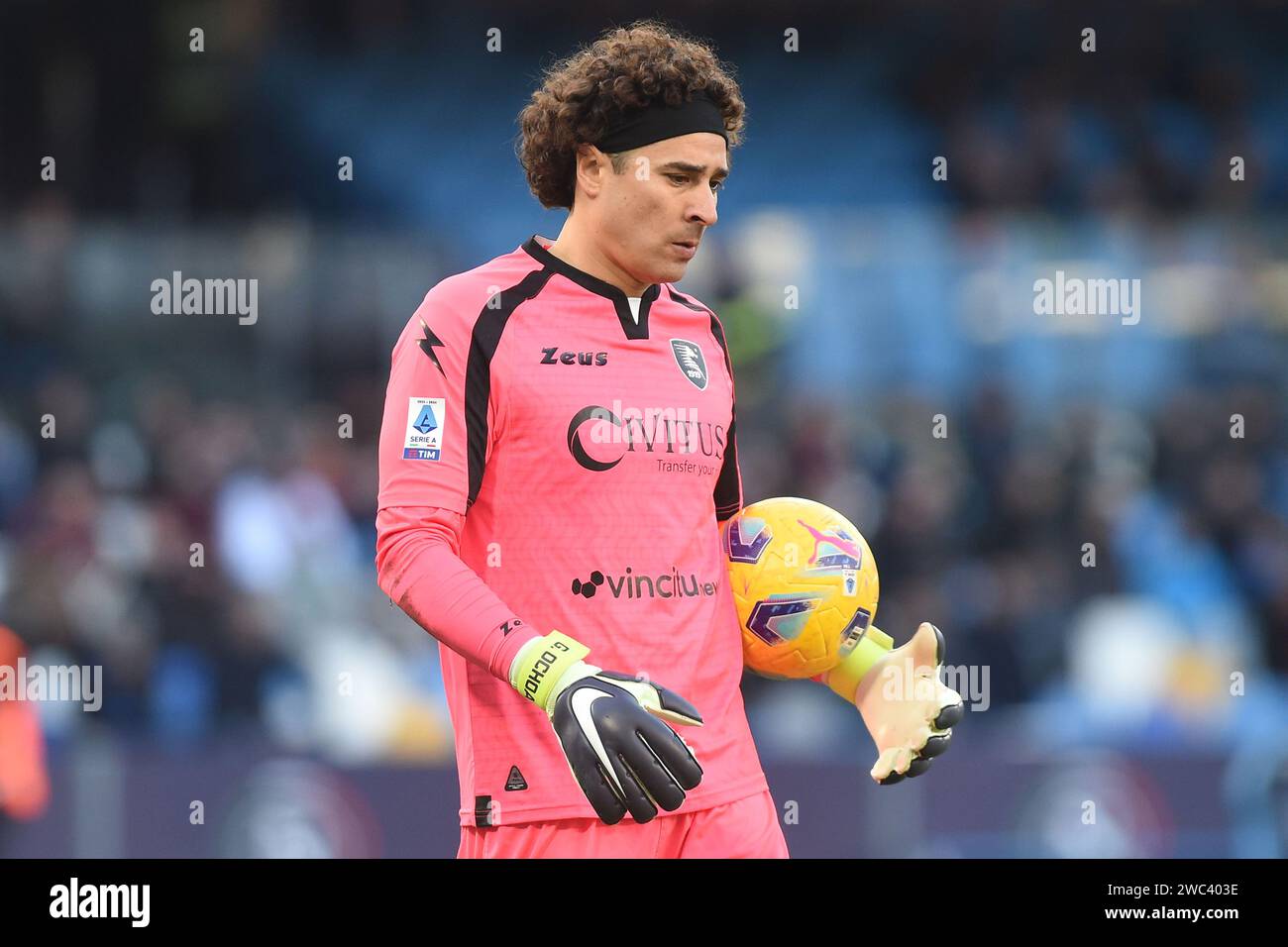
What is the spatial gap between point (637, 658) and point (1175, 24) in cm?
1108

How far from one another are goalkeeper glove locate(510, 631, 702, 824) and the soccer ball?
634 mm

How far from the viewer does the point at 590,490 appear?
11.1 ft

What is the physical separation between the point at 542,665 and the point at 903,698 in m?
0.93

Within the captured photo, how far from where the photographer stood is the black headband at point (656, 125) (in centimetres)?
354

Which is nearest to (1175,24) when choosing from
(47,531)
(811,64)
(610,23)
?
(811,64)

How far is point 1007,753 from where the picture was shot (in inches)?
310

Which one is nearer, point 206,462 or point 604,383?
point 604,383

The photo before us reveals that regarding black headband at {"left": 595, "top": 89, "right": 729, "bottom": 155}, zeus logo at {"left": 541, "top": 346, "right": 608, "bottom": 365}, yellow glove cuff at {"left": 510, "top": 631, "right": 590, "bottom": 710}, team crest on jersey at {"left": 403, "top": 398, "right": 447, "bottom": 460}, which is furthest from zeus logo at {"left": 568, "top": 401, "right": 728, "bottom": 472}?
black headband at {"left": 595, "top": 89, "right": 729, "bottom": 155}

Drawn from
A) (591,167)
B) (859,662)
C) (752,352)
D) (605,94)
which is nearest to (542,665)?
(859,662)

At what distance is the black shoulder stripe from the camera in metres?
3.34

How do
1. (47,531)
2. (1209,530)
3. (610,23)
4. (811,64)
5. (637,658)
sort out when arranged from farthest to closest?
(811,64)
(610,23)
(1209,530)
(47,531)
(637,658)

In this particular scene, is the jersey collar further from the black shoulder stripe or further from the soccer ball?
the soccer ball

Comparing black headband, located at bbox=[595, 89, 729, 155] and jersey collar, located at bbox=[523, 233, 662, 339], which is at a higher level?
black headband, located at bbox=[595, 89, 729, 155]

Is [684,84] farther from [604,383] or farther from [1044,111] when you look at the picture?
[1044,111]
